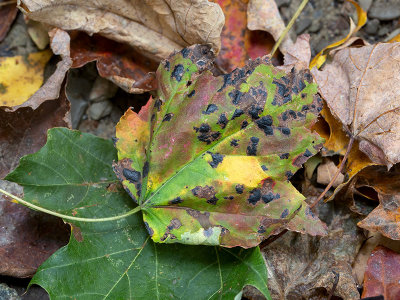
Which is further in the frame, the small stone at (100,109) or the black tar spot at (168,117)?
the small stone at (100,109)

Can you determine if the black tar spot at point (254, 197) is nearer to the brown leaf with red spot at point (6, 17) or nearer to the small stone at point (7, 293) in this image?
the small stone at point (7, 293)

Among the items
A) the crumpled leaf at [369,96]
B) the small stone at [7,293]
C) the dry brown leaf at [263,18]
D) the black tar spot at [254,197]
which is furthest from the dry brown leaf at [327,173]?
the small stone at [7,293]

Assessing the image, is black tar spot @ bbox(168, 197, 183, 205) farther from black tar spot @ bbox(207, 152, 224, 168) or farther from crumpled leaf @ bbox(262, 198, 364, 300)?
crumpled leaf @ bbox(262, 198, 364, 300)

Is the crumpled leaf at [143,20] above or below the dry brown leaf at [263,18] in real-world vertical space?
above

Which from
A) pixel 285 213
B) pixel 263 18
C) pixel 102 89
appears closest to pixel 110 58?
pixel 102 89

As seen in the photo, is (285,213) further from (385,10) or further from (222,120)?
(385,10)

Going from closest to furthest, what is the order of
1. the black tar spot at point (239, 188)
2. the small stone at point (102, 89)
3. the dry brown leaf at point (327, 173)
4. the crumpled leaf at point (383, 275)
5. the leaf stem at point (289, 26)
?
1. the black tar spot at point (239, 188)
2. the crumpled leaf at point (383, 275)
3. the dry brown leaf at point (327, 173)
4. the leaf stem at point (289, 26)
5. the small stone at point (102, 89)

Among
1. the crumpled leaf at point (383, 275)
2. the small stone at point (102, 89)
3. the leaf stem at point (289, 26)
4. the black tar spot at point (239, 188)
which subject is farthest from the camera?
the small stone at point (102, 89)

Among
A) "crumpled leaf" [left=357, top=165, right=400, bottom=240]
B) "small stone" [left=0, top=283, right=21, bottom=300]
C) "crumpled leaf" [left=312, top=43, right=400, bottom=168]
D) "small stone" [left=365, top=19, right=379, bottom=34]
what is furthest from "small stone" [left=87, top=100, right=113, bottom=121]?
"small stone" [left=365, top=19, right=379, bottom=34]
